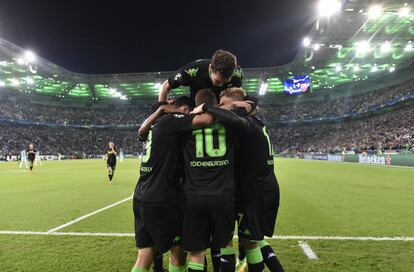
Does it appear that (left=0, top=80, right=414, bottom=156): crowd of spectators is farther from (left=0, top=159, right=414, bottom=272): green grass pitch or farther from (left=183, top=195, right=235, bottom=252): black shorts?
(left=183, top=195, right=235, bottom=252): black shorts

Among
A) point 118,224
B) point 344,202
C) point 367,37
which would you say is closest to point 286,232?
point 118,224

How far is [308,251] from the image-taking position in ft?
17.2

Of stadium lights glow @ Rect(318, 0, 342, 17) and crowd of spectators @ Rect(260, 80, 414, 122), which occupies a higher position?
stadium lights glow @ Rect(318, 0, 342, 17)

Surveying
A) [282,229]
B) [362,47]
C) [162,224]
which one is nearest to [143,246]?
[162,224]

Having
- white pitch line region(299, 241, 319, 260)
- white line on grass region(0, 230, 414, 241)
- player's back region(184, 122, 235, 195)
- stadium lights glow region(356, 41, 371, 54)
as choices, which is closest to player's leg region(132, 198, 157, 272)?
player's back region(184, 122, 235, 195)

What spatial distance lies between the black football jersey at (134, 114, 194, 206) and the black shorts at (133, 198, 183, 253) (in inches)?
2.5

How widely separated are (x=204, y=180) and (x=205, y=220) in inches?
14.1

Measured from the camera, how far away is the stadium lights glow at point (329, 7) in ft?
98.2

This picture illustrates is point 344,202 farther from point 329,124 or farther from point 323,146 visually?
point 329,124

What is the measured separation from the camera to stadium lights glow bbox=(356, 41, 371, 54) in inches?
1676

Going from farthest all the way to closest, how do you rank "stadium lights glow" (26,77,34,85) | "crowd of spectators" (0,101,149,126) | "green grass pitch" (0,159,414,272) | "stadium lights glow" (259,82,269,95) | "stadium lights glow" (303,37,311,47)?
"crowd of spectators" (0,101,149,126) → "stadium lights glow" (259,82,269,95) → "stadium lights glow" (26,77,34,85) → "stadium lights glow" (303,37,311,47) → "green grass pitch" (0,159,414,272)

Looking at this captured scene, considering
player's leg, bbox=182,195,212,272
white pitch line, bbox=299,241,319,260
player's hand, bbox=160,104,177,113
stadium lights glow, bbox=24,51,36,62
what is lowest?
white pitch line, bbox=299,241,319,260

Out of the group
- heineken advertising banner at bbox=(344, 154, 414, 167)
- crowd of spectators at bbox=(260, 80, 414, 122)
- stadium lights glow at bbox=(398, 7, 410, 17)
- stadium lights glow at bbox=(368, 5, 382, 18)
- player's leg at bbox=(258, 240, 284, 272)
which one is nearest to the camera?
player's leg at bbox=(258, 240, 284, 272)

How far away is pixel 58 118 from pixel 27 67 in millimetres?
23531
